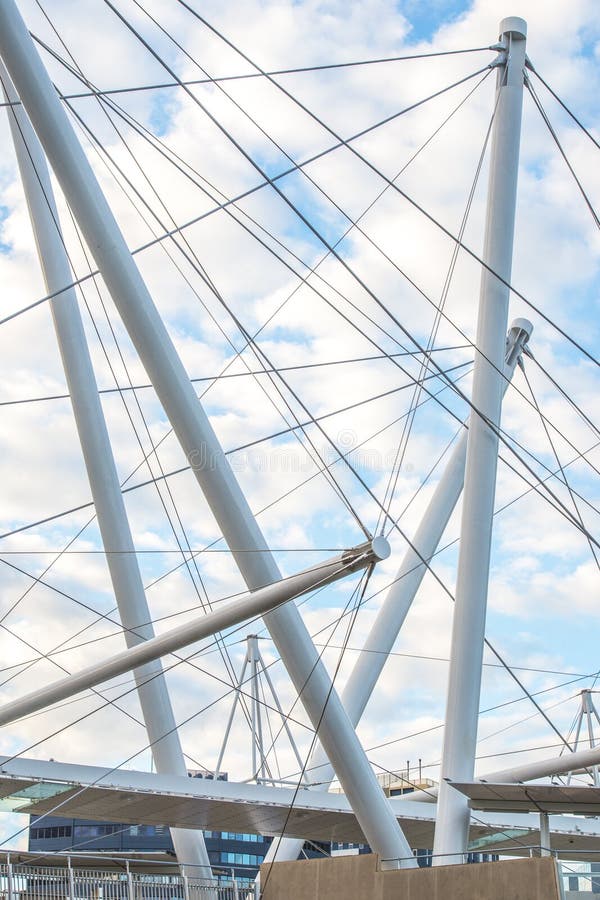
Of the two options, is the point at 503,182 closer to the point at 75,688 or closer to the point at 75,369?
the point at 75,369

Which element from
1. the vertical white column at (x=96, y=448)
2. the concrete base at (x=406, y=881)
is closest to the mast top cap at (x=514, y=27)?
the vertical white column at (x=96, y=448)

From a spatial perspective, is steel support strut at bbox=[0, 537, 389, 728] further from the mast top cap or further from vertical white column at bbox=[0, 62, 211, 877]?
the mast top cap

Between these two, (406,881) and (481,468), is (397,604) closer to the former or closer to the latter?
(481,468)

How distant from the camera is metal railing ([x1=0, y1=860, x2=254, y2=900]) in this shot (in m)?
19.6

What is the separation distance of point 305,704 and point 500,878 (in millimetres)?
3670

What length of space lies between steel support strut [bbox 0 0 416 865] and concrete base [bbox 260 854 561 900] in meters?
2.53

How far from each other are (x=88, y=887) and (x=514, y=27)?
728 inches

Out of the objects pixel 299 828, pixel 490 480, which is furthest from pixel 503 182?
pixel 299 828

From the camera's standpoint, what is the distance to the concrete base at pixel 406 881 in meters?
15.7

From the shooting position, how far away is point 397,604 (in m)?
27.5

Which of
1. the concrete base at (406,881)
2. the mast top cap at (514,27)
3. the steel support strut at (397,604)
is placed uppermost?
the mast top cap at (514,27)

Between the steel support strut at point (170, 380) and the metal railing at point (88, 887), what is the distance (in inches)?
209

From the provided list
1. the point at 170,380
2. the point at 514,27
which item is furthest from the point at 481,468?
the point at 514,27

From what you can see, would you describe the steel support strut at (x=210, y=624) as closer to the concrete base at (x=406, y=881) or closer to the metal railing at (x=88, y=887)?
the metal railing at (x=88, y=887)
